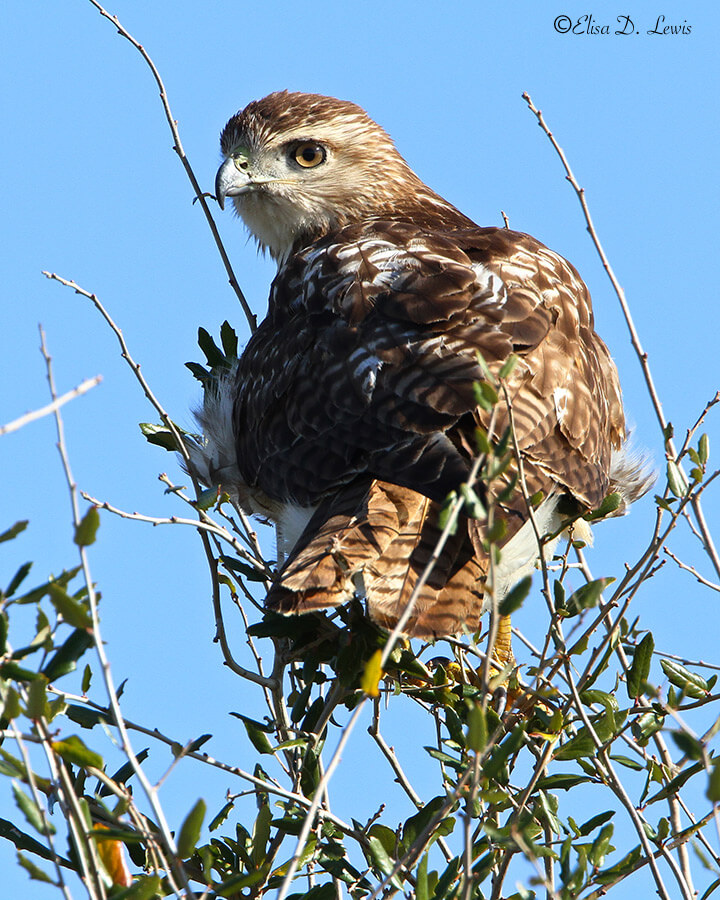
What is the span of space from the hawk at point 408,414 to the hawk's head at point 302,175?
0.99 ft

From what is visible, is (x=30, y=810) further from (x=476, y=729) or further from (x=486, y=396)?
(x=486, y=396)

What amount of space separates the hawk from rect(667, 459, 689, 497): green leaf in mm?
442

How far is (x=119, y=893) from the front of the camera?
239cm

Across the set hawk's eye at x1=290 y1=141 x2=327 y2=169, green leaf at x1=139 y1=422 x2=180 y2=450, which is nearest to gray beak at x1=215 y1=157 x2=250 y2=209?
hawk's eye at x1=290 y1=141 x2=327 y2=169

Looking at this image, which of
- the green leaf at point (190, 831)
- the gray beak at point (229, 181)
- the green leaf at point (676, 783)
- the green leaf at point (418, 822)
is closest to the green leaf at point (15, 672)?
the green leaf at point (190, 831)

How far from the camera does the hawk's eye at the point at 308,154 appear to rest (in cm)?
565

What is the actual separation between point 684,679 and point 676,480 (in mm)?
631

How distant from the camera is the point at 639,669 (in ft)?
10.8

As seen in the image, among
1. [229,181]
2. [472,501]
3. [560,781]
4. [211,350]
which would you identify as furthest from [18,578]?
[229,181]

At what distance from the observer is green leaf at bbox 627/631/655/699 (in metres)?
3.28

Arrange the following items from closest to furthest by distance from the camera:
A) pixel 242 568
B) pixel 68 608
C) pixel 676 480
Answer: pixel 68 608 → pixel 676 480 → pixel 242 568

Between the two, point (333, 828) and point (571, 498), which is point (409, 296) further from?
point (333, 828)

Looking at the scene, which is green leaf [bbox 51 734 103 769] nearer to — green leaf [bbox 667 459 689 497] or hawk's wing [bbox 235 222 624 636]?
hawk's wing [bbox 235 222 624 636]

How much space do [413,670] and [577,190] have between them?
1.54 m
